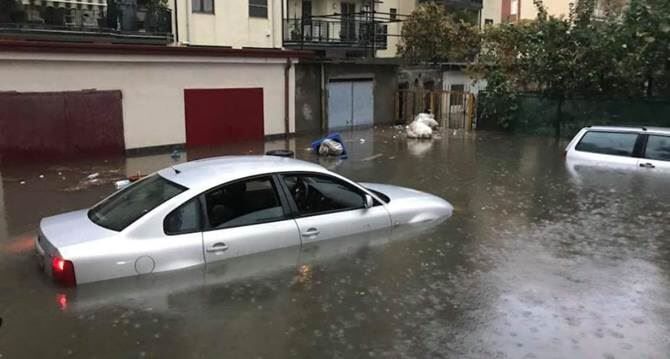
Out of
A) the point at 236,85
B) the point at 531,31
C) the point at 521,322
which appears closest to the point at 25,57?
the point at 236,85

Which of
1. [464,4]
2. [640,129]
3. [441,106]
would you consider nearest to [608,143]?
[640,129]

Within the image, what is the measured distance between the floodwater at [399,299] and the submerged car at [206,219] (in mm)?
Result: 181

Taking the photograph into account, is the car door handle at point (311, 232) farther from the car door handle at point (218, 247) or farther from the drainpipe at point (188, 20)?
the drainpipe at point (188, 20)

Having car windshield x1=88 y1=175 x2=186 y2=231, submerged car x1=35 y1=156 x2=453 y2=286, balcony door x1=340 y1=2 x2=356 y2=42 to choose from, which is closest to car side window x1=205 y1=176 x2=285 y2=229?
submerged car x1=35 y1=156 x2=453 y2=286

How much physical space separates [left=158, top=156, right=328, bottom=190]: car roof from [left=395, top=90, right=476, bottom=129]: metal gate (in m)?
18.7

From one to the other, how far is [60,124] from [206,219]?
11482 mm

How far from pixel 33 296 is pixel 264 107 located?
50.8 ft

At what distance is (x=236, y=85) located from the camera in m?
19.7

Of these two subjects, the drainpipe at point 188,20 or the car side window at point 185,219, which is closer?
the car side window at point 185,219

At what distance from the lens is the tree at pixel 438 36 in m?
32.3

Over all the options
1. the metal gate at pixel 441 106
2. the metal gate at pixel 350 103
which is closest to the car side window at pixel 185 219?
the metal gate at pixel 350 103

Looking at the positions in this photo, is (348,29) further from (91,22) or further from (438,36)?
(91,22)

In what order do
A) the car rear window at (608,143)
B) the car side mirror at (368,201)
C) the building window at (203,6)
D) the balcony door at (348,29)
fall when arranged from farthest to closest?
1. the balcony door at (348,29)
2. the building window at (203,6)
3. the car rear window at (608,143)
4. the car side mirror at (368,201)

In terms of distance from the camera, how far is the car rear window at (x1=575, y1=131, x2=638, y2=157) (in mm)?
12484
